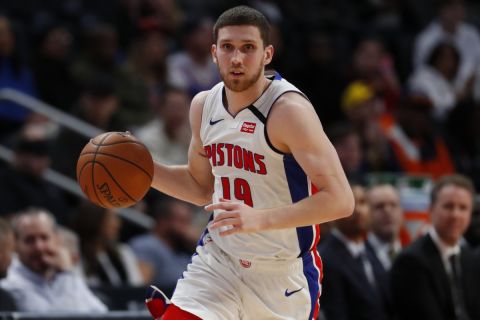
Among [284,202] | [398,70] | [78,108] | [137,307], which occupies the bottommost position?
[137,307]

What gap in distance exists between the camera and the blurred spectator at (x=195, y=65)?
496 inches

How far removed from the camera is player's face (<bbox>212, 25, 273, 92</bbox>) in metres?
5.20

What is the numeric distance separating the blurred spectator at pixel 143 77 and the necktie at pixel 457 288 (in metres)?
4.49

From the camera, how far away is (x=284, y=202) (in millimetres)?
5309

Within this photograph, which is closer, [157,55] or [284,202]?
[284,202]

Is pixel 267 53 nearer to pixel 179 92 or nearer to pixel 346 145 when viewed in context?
pixel 346 145

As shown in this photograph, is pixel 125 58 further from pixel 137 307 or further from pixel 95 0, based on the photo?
pixel 137 307

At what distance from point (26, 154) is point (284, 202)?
5073 millimetres

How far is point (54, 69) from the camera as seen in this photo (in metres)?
11.8

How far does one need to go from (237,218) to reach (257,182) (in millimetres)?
530

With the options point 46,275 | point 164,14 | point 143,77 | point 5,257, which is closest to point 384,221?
point 46,275

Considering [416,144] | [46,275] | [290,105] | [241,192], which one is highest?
[416,144]

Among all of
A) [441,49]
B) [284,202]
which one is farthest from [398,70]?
[284,202]

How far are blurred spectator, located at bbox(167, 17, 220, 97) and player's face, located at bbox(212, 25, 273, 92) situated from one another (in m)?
7.31
